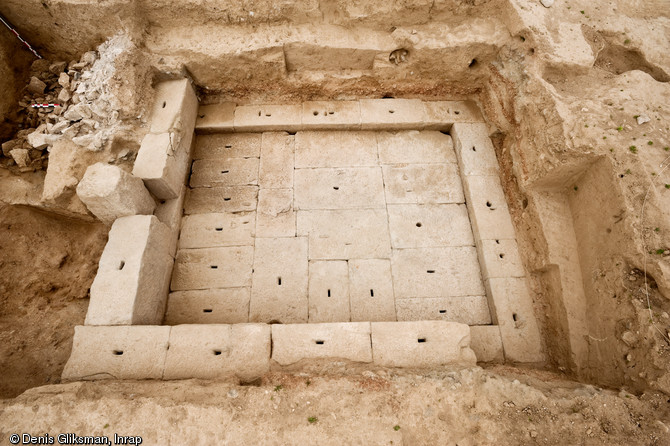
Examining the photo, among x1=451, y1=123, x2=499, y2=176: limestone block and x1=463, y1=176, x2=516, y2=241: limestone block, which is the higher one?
x1=451, y1=123, x2=499, y2=176: limestone block

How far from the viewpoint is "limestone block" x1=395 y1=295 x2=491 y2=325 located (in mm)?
4148

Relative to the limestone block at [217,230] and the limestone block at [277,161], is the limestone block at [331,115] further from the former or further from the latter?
the limestone block at [217,230]

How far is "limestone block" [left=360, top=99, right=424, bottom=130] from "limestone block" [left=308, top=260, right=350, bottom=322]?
215cm

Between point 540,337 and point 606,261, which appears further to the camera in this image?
point 540,337

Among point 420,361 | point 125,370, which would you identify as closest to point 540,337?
point 420,361

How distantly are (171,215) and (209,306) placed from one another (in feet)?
4.05

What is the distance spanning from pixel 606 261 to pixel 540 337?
1108 mm

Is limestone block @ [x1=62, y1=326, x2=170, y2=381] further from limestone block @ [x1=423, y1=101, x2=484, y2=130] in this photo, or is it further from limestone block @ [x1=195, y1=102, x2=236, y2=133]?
limestone block @ [x1=423, y1=101, x2=484, y2=130]

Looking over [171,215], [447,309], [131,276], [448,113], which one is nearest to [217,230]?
[171,215]

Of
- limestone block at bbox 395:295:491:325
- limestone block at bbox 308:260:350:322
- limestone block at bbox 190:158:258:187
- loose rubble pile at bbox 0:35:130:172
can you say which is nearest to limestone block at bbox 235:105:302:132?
limestone block at bbox 190:158:258:187

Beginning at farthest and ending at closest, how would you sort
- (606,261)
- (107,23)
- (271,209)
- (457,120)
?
(457,120), (271,209), (107,23), (606,261)

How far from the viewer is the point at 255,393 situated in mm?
2945

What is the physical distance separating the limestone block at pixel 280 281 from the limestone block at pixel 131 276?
108 centimetres

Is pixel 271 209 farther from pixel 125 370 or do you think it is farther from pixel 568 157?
pixel 568 157
